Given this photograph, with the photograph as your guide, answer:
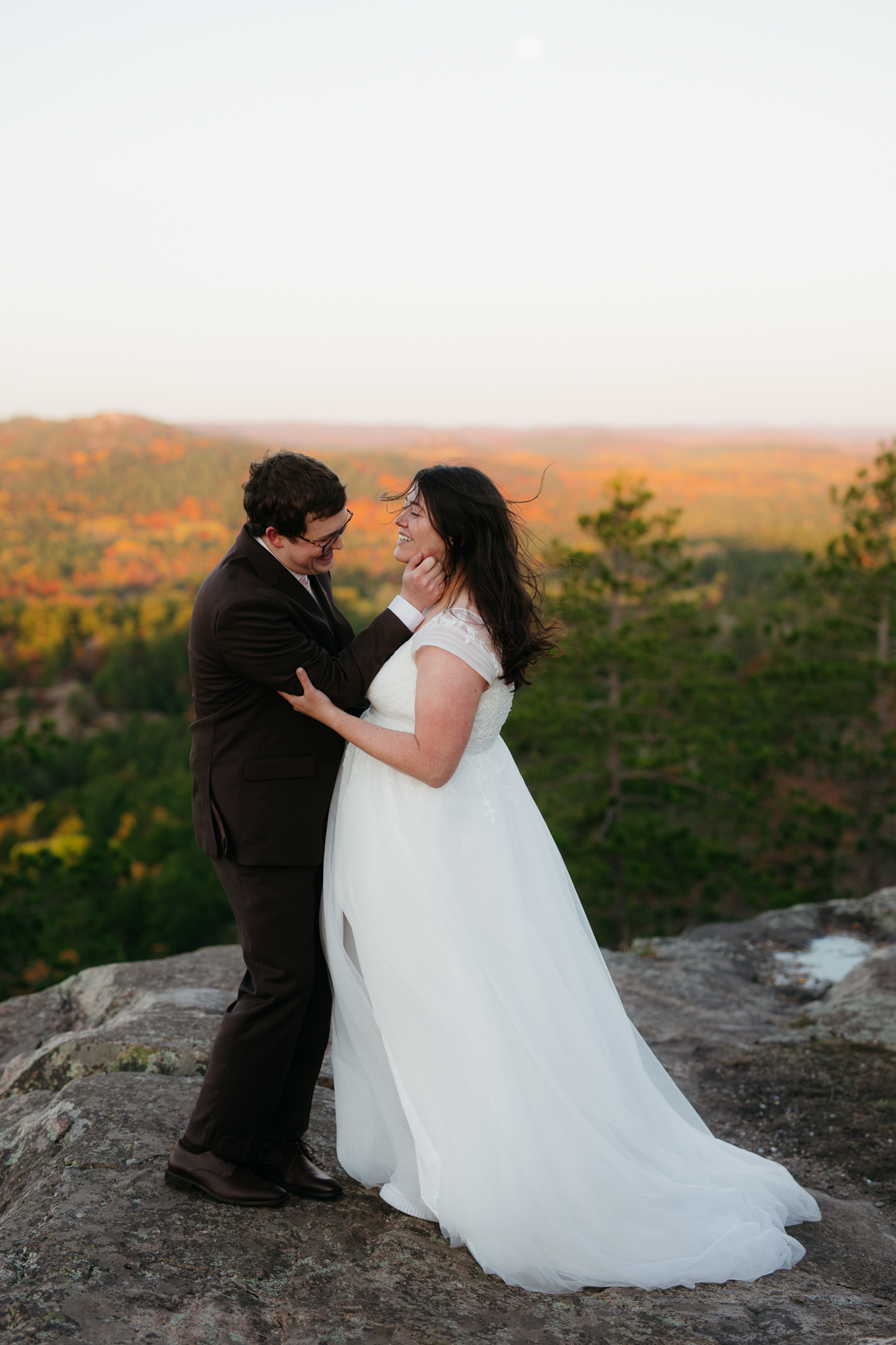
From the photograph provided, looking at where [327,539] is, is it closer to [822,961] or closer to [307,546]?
[307,546]

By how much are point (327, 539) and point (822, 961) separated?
534cm

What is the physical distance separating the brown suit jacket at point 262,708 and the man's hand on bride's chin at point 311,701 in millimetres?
17

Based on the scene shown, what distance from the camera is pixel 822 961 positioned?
642 centimetres

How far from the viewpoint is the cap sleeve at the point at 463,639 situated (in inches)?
99.1

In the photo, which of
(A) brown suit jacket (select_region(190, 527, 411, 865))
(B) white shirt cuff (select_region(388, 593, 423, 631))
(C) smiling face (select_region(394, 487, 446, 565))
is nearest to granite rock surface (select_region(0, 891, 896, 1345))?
(A) brown suit jacket (select_region(190, 527, 411, 865))

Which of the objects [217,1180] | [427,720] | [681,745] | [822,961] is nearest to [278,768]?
[427,720]

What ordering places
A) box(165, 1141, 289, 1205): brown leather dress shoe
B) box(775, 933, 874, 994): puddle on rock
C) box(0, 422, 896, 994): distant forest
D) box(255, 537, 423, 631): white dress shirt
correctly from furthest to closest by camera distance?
box(0, 422, 896, 994): distant forest → box(775, 933, 874, 994): puddle on rock → box(255, 537, 423, 631): white dress shirt → box(165, 1141, 289, 1205): brown leather dress shoe

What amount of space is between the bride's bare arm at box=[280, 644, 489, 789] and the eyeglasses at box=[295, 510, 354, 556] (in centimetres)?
37

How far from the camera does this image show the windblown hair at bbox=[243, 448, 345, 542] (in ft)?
8.25

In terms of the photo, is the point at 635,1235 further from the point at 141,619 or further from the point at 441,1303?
the point at 141,619

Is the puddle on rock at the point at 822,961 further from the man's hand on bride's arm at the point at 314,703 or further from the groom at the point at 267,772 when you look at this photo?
the man's hand on bride's arm at the point at 314,703

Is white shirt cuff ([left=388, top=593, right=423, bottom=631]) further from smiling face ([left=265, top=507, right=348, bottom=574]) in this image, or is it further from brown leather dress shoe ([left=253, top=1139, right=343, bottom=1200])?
brown leather dress shoe ([left=253, top=1139, right=343, bottom=1200])

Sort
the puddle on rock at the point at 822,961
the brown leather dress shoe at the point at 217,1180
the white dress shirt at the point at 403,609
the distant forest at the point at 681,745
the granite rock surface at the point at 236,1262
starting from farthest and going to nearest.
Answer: the distant forest at the point at 681,745 < the puddle on rock at the point at 822,961 < the white dress shirt at the point at 403,609 < the brown leather dress shoe at the point at 217,1180 < the granite rock surface at the point at 236,1262

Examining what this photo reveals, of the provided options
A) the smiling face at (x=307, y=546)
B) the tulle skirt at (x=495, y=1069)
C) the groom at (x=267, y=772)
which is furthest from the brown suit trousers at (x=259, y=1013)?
the smiling face at (x=307, y=546)
